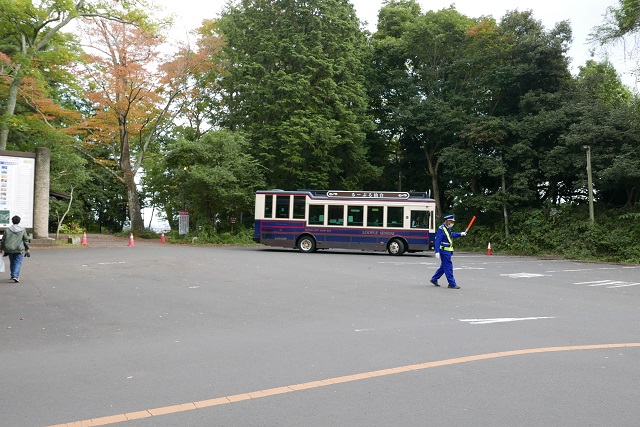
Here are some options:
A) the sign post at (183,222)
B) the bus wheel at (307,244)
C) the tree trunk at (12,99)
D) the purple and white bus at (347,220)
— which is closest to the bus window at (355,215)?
the purple and white bus at (347,220)

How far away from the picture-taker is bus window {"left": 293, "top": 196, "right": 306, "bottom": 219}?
26.7 metres

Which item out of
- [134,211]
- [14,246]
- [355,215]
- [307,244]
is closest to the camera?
[14,246]

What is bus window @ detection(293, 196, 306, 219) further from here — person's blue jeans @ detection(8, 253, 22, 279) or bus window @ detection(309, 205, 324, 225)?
person's blue jeans @ detection(8, 253, 22, 279)

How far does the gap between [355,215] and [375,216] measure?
0.97 m

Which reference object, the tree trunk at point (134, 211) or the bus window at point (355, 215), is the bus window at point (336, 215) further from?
the tree trunk at point (134, 211)

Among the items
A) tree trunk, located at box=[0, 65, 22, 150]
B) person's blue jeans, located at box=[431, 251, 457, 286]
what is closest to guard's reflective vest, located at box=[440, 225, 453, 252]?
person's blue jeans, located at box=[431, 251, 457, 286]

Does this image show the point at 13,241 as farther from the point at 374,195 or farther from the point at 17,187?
the point at 374,195

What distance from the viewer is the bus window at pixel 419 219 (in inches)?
1014

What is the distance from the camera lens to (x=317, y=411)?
4398 mm

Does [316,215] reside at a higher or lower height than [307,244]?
higher

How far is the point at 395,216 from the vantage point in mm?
25953

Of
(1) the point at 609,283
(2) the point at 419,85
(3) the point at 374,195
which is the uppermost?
(2) the point at 419,85

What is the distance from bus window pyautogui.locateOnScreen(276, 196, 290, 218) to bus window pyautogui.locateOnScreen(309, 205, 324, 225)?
1281 mm

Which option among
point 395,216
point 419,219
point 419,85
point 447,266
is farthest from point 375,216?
point 419,85
